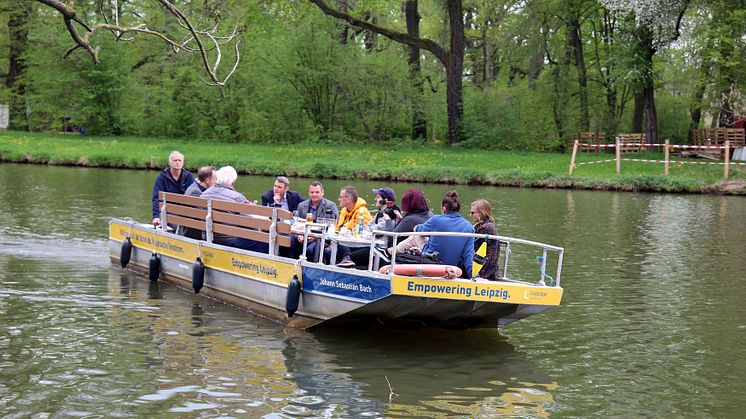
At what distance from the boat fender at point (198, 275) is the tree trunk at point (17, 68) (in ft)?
153

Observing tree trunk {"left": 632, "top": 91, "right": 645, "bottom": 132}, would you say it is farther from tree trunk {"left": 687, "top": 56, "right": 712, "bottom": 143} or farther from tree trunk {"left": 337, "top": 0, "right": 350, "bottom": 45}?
tree trunk {"left": 337, "top": 0, "right": 350, "bottom": 45}

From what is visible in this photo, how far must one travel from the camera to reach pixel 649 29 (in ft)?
141

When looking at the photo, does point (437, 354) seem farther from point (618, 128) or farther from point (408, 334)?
point (618, 128)

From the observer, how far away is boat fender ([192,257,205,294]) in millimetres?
13898

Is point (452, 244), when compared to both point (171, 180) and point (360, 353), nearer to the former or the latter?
point (360, 353)

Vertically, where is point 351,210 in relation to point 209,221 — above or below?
above

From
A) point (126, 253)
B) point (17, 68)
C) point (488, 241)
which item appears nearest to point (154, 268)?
point (126, 253)

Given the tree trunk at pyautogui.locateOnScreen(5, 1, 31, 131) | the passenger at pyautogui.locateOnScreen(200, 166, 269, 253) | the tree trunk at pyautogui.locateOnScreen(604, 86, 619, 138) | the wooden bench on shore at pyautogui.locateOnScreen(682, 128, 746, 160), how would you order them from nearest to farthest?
the passenger at pyautogui.locateOnScreen(200, 166, 269, 253) → the wooden bench on shore at pyautogui.locateOnScreen(682, 128, 746, 160) → the tree trunk at pyautogui.locateOnScreen(604, 86, 619, 138) → the tree trunk at pyautogui.locateOnScreen(5, 1, 31, 131)

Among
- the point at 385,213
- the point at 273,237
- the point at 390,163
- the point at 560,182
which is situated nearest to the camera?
the point at 273,237

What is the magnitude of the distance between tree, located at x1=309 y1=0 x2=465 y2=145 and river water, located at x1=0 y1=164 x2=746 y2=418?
2774 centimetres

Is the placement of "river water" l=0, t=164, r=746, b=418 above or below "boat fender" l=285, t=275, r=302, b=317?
below

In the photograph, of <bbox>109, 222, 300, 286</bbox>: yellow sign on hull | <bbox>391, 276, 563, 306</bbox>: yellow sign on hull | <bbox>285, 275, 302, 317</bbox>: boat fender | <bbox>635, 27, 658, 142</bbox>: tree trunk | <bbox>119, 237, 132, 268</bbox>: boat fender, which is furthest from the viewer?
<bbox>635, 27, 658, 142</bbox>: tree trunk

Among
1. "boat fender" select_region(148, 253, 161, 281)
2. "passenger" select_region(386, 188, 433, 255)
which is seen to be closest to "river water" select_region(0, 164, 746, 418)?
"boat fender" select_region(148, 253, 161, 281)

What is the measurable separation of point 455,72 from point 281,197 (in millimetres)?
31334
